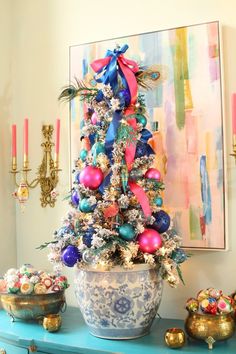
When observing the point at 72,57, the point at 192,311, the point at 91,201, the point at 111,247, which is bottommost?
the point at 192,311

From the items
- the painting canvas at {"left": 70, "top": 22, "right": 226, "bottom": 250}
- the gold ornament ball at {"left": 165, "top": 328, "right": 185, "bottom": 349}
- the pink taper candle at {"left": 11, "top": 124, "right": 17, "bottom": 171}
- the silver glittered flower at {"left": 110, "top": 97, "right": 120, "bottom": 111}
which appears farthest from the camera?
the pink taper candle at {"left": 11, "top": 124, "right": 17, "bottom": 171}

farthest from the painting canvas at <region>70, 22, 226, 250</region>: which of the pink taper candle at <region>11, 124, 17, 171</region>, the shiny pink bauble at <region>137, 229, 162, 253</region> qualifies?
the pink taper candle at <region>11, 124, 17, 171</region>

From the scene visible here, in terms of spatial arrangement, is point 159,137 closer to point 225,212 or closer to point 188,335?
point 225,212

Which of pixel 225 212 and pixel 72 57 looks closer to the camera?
pixel 225 212

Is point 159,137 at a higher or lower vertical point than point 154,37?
lower

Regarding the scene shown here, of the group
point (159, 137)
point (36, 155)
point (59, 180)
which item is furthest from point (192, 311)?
point (36, 155)

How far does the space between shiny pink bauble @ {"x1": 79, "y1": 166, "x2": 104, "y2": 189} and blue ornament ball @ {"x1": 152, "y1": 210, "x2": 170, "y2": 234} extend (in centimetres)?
24

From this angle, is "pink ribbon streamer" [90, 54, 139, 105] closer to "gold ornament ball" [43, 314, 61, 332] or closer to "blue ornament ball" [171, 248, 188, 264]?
"blue ornament ball" [171, 248, 188, 264]

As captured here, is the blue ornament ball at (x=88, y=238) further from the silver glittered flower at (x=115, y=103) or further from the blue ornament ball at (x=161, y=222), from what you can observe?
the silver glittered flower at (x=115, y=103)

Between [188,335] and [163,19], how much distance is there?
1.27 m

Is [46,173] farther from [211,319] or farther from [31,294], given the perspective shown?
[211,319]

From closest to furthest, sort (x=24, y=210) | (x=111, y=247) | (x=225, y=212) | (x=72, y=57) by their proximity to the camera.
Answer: (x=111, y=247), (x=225, y=212), (x=72, y=57), (x=24, y=210)

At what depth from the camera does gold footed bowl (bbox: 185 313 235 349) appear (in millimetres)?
1646

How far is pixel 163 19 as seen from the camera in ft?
6.78
